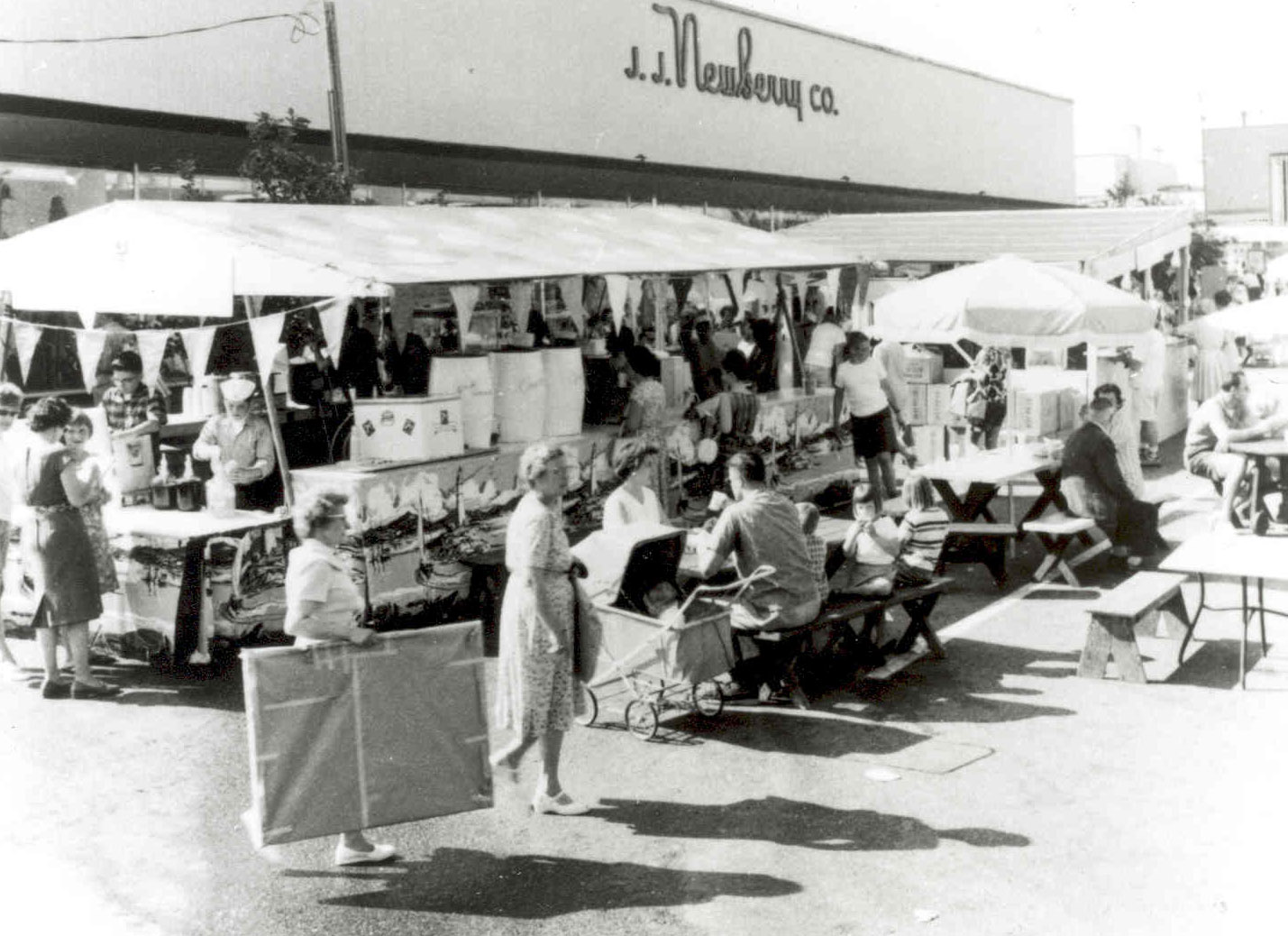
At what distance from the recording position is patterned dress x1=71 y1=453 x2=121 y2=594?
28.9 feet

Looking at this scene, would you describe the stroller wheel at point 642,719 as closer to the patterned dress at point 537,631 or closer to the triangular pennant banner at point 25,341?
the patterned dress at point 537,631

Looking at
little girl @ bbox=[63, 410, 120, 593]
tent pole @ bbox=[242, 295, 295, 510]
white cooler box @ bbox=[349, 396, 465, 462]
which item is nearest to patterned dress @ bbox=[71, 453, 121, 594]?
little girl @ bbox=[63, 410, 120, 593]

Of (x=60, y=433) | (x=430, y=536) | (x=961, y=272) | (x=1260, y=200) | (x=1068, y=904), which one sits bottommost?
(x=1068, y=904)

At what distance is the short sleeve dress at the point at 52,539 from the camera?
8461mm

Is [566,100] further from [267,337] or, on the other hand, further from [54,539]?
[54,539]

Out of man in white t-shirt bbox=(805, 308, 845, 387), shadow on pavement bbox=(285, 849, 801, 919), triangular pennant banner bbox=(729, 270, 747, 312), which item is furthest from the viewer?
man in white t-shirt bbox=(805, 308, 845, 387)

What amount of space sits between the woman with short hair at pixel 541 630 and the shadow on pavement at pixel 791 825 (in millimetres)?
313

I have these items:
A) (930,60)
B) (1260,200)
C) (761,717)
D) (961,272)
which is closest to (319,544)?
(761,717)

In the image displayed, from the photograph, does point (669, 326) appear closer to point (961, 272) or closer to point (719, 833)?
point (961, 272)

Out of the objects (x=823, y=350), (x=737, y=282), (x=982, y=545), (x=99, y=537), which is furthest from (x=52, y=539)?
(x=737, y=282)

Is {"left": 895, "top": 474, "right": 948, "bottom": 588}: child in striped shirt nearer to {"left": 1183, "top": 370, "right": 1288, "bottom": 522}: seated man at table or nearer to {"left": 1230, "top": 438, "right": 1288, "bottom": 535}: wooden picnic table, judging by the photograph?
{"left": 1230, "top": 438, "right": 1288, "bottom": 535}: wooden picnic table

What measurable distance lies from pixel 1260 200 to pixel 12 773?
5994cm

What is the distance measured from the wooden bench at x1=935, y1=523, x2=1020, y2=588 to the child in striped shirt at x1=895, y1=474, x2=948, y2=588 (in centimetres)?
180

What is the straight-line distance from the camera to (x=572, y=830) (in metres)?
6.50
